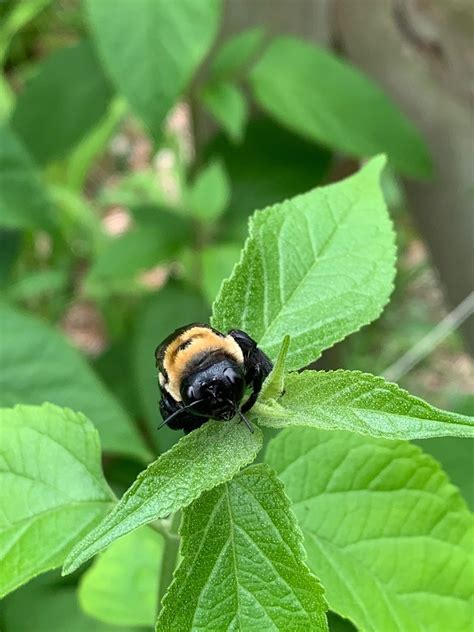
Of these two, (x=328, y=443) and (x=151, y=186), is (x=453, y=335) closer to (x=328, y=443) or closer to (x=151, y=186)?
(x=151, y=186)

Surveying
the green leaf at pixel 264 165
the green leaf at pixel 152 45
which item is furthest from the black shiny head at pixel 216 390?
the green leaf at pixel 264 165

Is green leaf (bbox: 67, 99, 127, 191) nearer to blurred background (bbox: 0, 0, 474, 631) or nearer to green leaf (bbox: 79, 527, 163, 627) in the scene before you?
blurred background (bbox: 0, 0, 474, 631)

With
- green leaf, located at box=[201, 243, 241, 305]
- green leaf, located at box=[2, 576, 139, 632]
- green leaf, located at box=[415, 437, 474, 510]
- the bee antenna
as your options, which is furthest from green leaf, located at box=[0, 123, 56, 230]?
the bee antenna

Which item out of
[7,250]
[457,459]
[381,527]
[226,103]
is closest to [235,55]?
[226,103]

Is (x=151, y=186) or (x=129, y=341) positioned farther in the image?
(x=151, y=186)

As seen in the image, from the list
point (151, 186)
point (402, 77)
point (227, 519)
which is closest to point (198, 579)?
point (227, 519)

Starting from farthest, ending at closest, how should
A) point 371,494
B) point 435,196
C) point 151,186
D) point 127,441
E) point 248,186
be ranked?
point 151,186
point 248,186
point 435,196
point 127,441
point 371,494

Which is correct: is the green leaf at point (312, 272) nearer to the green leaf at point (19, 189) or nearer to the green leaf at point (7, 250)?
the green leaf at point (19, 189)
